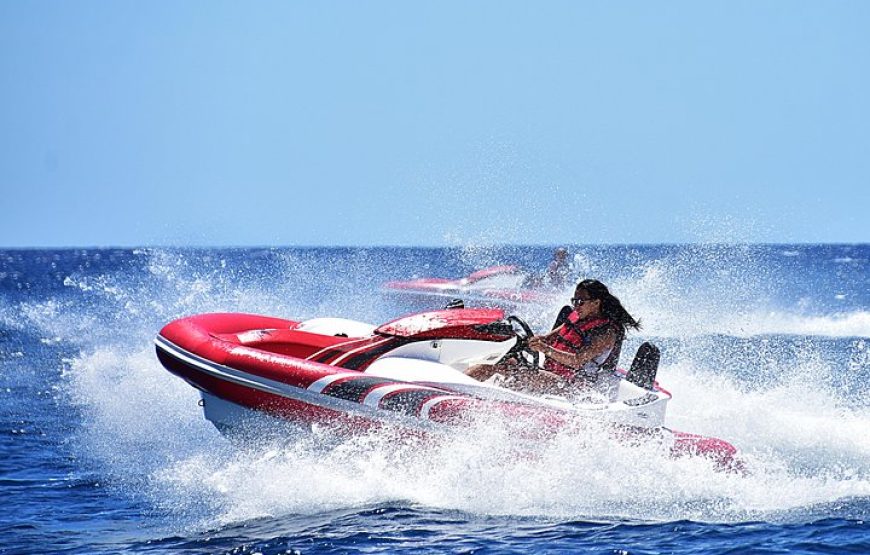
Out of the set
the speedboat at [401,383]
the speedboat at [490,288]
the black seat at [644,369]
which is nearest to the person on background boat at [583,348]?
the speedboat at [401,383]

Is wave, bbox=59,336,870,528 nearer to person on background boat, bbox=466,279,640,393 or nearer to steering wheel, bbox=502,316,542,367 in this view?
person on background boat, bbox=466,279,640,393

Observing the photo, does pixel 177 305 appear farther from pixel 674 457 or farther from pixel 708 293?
pixel 674 457

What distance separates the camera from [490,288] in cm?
1917

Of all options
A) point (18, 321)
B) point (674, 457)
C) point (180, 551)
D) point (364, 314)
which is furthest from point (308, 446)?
point (18, 321)

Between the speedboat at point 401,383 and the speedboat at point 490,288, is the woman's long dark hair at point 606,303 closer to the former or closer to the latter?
the speedboat at point 401,383

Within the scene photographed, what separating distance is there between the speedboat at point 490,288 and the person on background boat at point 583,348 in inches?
388

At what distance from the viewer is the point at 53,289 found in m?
43.2

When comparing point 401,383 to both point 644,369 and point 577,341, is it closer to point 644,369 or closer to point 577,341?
point 577,341

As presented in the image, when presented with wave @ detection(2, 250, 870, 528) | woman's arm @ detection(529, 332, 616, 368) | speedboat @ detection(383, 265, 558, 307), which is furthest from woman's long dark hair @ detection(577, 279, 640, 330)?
speedboat @ detection(383, 265, 558, 307)

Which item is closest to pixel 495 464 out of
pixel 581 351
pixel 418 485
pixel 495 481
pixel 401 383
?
pixel 495 481

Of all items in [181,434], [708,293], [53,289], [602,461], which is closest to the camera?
[602,461]

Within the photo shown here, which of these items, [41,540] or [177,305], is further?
[177,305]

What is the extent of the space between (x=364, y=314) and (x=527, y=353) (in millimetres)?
12237

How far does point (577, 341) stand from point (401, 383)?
1.32 metres
